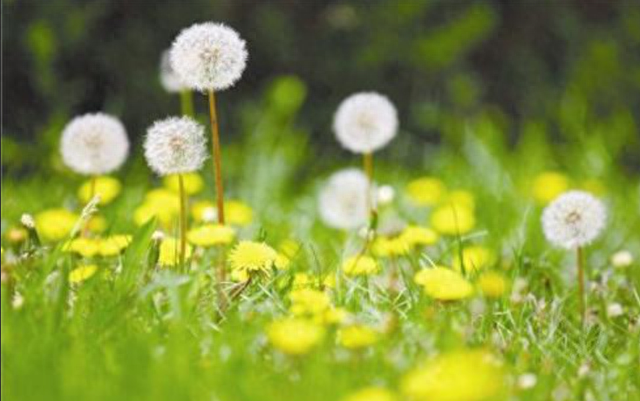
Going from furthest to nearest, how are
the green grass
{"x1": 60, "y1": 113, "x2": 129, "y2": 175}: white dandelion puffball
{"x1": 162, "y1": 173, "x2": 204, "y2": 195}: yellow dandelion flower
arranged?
{"x1": 162, "y1": 173, "x2": 204, "y2": 195}: yellow dandelion flower, {"x1": 60, "y1": 113, "x2": 129, "y2": 175}: white dandelion puffball, the green grass

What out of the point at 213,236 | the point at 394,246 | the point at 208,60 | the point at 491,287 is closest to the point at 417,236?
the point at 394,246

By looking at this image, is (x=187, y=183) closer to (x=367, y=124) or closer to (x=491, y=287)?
(x=367, y=124)

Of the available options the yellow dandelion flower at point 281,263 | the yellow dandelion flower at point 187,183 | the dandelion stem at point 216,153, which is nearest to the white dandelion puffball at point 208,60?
the dandelion stem at point 216,153

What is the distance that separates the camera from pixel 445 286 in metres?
2.42

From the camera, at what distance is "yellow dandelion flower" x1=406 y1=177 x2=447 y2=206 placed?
4547 mm

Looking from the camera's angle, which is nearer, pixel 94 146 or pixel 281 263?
pixel 281 263

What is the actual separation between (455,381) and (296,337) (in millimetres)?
448

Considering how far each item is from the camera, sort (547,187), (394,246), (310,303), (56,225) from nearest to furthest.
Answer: (310,303)
(394,246)
(56,225)
(547,187)

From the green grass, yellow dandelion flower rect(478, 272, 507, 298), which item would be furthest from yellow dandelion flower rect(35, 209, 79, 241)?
yellow dandelion flower rect(478, 272, 507, 298)

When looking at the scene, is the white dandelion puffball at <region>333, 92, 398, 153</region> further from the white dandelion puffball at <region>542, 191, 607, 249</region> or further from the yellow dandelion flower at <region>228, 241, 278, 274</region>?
the yellow dandelion flower at <region>228, 241, 278, 274</region>

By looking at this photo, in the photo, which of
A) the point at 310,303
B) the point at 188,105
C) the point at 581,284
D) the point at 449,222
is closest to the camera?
the point at 310,303

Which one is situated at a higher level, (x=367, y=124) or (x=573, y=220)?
(x=367, y=124)

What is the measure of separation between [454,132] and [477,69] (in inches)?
24.5

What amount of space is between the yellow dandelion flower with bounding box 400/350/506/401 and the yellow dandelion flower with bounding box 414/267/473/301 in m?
0.60
